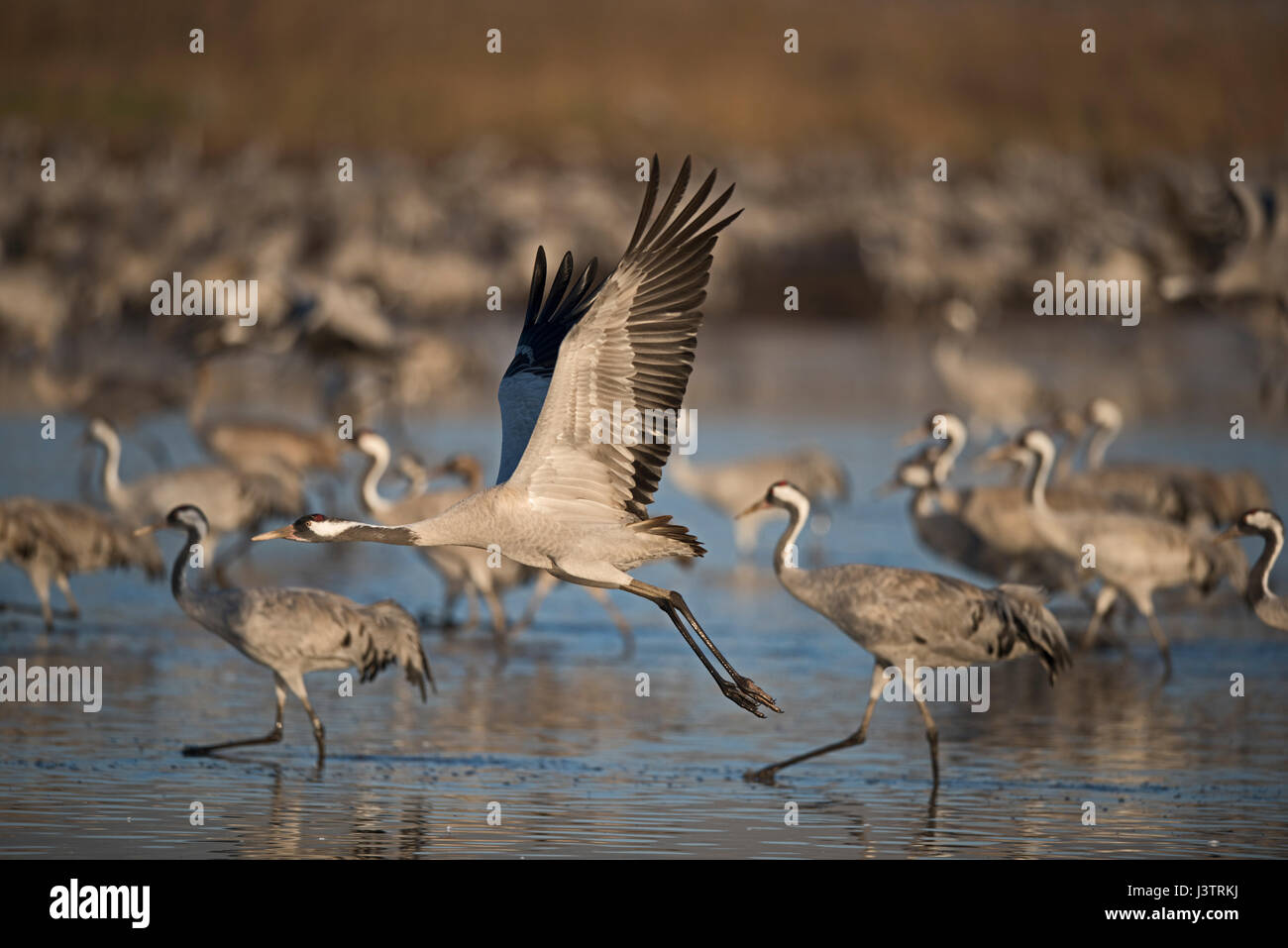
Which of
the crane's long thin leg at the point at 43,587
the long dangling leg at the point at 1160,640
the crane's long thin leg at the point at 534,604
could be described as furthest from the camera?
the crane's long thin leg at the point at 534,604

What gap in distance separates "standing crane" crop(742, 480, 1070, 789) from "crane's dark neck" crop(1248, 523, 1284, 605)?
122 cm

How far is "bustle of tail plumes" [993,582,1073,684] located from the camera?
28.6ft

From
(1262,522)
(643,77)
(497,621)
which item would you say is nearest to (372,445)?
(497,621)

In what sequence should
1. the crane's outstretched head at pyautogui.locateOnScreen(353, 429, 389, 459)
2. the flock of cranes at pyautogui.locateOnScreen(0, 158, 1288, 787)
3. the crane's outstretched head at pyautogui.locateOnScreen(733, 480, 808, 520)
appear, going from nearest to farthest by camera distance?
the flock of cranes at pyautogui.locateOnScreen(0, 158, 1288, 787) → the crane's outstretched head at pyautogui.locateOnScreen(733, 480, 808, 520) → the crane's outstretched head at pyautogui.locateOnScreen(353, 429, 389, 459)

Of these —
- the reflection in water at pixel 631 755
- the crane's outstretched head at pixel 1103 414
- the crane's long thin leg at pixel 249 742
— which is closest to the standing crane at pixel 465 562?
the reflection in water at pixel 631 755

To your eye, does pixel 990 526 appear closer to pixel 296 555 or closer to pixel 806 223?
pixel 296 555

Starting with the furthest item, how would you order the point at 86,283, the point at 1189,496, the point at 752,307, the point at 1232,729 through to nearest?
the point at 752,307, the point at 86,283, the point at 1189,496, the point at 1232,729

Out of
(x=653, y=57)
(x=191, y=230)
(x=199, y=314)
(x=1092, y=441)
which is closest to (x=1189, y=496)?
(x=1092, y=441)

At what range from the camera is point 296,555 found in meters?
14.9

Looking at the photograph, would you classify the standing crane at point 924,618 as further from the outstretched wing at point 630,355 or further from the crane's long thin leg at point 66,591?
the crane's long thin leg at point 66,591

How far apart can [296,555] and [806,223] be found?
24347mm

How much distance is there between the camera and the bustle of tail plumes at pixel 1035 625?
28.6ft

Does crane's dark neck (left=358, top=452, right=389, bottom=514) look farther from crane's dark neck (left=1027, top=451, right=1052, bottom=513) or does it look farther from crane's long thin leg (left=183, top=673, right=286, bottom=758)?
crane's dark neck (left=1027, top=451, right=1052, bottom=513)

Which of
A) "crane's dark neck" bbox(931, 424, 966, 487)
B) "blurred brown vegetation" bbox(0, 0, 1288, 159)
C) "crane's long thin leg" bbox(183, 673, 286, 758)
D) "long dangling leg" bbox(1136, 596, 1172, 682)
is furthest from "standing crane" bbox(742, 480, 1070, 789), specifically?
"blurred brown vegetation" bbox(0, 0, 1288, 159)
